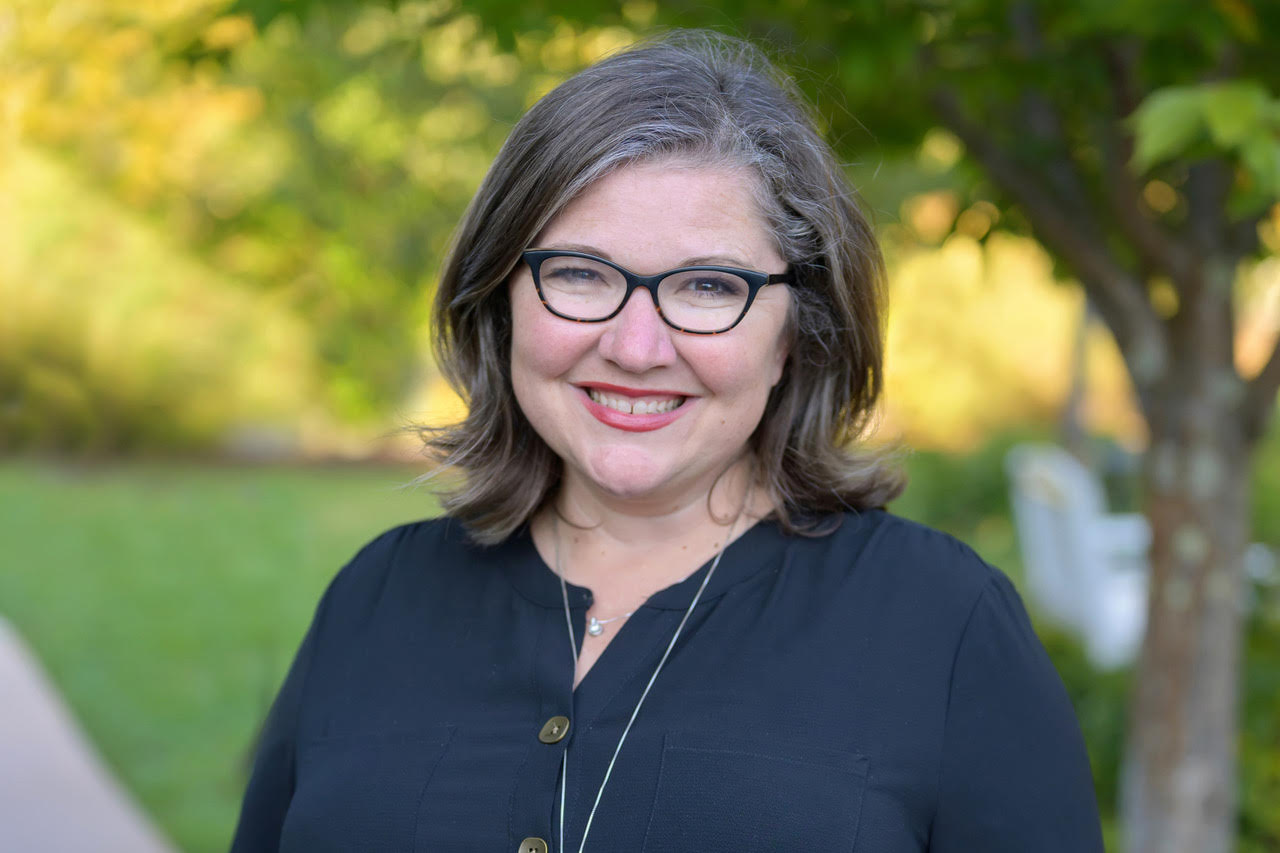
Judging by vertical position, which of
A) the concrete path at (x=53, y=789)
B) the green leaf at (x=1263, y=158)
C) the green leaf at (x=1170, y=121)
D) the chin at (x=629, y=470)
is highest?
the green leaf at (x=1170, y=121)

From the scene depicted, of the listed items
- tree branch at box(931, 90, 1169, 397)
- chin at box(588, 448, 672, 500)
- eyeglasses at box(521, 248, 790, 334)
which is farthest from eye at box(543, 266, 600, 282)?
tree branch at box(931, 90, 1169, 397)

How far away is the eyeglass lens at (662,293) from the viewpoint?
160 cm

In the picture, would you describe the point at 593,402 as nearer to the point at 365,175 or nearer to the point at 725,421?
the point at 725,421

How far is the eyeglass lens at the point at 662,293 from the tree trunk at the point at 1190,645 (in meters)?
2.10

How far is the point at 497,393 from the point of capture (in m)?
1.96

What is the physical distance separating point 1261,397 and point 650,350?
227 centimetres

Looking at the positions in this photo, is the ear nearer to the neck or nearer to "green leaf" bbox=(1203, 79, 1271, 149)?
the neck

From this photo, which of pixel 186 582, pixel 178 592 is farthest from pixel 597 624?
pixel 186 582

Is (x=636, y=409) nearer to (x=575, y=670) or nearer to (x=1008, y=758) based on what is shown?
(x=575, y=670)

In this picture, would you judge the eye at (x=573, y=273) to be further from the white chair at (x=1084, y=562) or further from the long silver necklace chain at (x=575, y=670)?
the white chair at (x=1084, y=562)

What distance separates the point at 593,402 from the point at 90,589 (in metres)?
7.73

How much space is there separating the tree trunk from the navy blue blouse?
1879 millimetres

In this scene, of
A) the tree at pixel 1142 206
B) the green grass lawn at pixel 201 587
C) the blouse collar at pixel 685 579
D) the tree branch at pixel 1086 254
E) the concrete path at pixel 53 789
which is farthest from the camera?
the green grass lawn at pixel 201 587

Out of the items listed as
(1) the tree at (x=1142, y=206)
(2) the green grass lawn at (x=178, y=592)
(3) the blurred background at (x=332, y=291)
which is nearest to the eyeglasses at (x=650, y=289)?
(3) the blurred background at (x=332, y=291)
